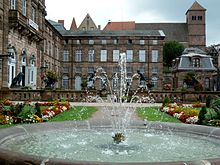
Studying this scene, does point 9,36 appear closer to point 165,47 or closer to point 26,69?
point 26,69

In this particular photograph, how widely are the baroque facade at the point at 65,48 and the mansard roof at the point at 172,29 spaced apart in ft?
16.2

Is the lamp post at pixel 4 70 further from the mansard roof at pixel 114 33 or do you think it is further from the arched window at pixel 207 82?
the arched window at pixel 207 82

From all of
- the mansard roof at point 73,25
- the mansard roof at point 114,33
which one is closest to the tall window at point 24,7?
the mansard roof at point 114,33

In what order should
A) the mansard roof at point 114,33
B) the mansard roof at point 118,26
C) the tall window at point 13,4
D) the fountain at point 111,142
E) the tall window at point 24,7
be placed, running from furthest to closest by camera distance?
the mansard roof at point 118,26, the mansard roof at point 114,33, the tall window at point 24,7, the tall window at point 13,4, the fountain at point 111,142

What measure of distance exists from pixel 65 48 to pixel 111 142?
155ft

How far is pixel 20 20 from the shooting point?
25688 mm

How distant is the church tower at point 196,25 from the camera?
8144cm

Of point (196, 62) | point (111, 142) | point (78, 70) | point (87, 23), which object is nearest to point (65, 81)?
point (78, 70)

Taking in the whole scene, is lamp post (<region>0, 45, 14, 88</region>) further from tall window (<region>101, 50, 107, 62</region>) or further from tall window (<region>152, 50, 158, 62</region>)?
tall window (<region>152, 50, 158, 62</region>)

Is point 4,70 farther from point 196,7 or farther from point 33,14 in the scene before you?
point 196,7

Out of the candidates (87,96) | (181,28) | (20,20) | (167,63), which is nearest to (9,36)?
(20,20)

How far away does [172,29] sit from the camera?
87.4 m

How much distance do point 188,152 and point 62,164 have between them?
3.18 metres

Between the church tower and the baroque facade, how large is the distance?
1.67 ft
